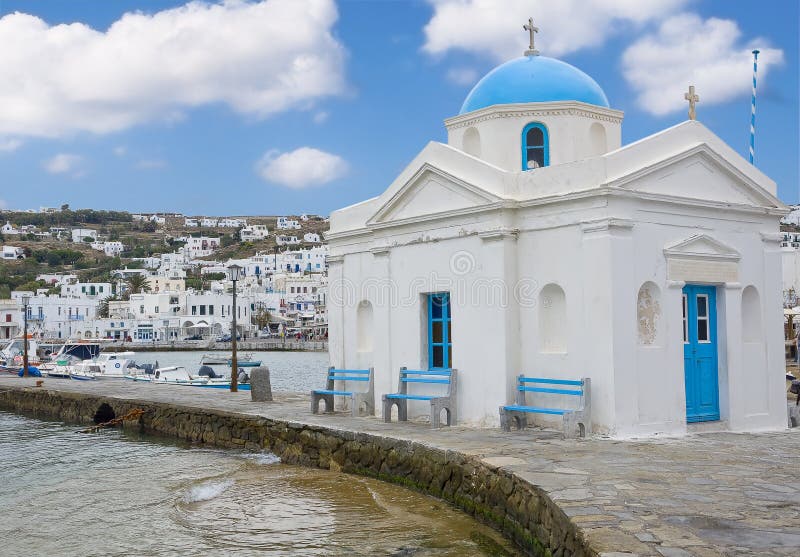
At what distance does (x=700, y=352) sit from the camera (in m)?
13.4

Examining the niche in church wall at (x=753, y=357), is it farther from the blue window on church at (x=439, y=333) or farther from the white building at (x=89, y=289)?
the white building at (x=89, y=289)

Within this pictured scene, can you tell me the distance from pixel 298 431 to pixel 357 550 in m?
5.61

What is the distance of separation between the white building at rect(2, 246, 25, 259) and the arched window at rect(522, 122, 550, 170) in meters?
168

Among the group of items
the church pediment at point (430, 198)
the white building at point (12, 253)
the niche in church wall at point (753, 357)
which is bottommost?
the niche in church wall at point (753, 357)

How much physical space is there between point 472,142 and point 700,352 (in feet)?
17.6

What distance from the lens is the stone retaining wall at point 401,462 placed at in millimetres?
8281

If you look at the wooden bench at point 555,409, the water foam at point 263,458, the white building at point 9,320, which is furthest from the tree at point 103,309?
the wooden bench at point 555,409

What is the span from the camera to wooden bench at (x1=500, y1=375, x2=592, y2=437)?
1180 centimetres

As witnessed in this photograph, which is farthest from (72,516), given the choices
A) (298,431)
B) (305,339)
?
(305,339)

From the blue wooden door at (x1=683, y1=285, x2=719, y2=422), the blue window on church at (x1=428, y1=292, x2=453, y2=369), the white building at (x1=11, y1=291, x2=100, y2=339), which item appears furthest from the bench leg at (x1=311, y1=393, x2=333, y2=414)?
the white building at (x1=11, y1=291, x2=100, y2=339)

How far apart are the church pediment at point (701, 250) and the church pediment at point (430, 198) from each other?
8.85 ft

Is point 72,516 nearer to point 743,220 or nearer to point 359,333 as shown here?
point 359,333

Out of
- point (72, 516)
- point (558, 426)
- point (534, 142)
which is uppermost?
point (534, 142)

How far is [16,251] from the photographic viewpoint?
170 meters
